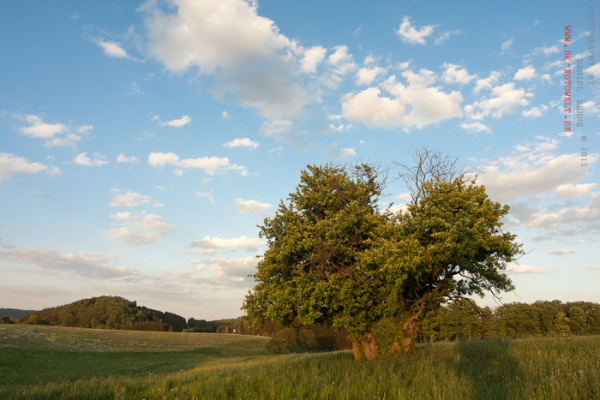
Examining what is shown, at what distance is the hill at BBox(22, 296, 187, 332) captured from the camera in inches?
5561

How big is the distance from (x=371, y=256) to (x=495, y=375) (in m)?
9.00

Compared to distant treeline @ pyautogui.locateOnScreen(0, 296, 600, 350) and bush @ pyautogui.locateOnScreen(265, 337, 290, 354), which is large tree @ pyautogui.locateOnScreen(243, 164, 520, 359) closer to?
distant treeline @ pyautogui.locateOnScreen(0, 296, 600, 350)

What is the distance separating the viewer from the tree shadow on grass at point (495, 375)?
358 inches

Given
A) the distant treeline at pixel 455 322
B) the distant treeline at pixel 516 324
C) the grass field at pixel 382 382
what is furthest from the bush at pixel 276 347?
the grass field at pixel 382 382

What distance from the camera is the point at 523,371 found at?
12.5 metres

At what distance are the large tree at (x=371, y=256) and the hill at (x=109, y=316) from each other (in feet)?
441

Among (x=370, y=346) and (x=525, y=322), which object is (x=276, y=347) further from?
(x=525, y=322)

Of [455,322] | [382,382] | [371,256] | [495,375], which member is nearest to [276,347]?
[455,322]

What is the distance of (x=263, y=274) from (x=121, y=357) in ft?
179

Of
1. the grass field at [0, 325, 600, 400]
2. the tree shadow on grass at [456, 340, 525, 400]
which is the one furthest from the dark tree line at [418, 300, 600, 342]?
the grass field at [0, 325, 600, 400]

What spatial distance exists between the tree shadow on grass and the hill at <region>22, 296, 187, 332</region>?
143 metres

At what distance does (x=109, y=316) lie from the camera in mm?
149625

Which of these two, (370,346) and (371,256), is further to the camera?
(370,346)

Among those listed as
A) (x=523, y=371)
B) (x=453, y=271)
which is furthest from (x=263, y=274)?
(x=523, y=371)
